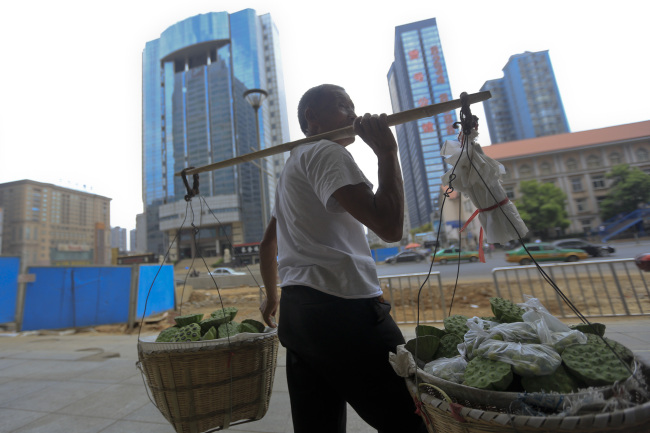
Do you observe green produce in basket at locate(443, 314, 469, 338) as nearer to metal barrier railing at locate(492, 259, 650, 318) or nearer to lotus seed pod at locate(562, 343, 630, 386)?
lotus seed pod at locate(562, 343, 630, 386)

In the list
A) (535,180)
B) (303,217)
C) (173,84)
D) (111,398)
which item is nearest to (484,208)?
(303,217)

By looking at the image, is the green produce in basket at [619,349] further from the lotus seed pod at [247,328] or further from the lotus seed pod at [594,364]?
the lotus seed pod at [247,328]

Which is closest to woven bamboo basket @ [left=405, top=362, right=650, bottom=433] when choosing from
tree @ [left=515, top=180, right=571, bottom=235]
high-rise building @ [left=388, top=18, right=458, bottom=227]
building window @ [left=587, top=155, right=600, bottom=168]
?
tree @ [left=515, top=180, right=571, bottom=235]

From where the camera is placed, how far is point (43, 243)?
1576 inches

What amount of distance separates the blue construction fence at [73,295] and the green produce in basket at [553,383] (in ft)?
28.7

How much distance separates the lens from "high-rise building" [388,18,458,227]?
4894 cm

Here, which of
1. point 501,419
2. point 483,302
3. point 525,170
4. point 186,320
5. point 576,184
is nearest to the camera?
point 501,419

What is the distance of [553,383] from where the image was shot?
0.64m

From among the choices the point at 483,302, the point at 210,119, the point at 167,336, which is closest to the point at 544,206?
the point at 483,302

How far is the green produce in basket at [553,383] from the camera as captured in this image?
0.63 meters

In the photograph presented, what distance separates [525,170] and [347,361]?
41.1m

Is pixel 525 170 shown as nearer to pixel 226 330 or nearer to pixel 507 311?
pixel 507 311

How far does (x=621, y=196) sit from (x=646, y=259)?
2923 cm

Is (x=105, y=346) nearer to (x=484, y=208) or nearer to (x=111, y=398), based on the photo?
(x=111, y=398)
